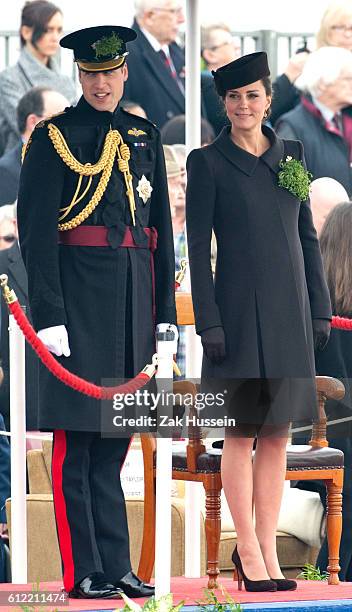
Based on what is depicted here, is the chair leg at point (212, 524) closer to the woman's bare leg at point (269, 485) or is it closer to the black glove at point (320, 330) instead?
the woman's bare leg at point (269, 485)

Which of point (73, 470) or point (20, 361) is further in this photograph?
point (20, 361)

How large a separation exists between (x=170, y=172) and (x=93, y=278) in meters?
4.74

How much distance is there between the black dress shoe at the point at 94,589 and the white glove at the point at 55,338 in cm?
73

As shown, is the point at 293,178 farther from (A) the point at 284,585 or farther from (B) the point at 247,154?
(A) the point at 284,585

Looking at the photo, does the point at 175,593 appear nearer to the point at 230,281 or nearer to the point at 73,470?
the point at 73,470

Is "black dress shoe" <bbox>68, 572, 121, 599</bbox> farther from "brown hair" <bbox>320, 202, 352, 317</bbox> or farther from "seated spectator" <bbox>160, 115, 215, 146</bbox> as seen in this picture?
"seated spectator" <bbox>160, 115, 215, 146</bbox>

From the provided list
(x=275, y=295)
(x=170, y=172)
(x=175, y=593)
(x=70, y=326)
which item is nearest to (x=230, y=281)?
(x=275, y=295)

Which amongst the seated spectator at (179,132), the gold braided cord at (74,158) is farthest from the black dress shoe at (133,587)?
the seated spectator at (179,132)

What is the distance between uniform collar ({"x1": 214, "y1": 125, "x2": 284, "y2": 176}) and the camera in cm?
580

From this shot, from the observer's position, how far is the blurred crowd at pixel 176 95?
1058cm

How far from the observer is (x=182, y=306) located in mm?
6625

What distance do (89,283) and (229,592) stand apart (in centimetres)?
110

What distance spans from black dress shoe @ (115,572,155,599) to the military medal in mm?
1224

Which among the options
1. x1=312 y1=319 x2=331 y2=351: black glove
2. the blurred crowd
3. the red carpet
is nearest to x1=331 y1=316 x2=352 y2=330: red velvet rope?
x1=312 y1=319 x2=331 y2=351: black glove
